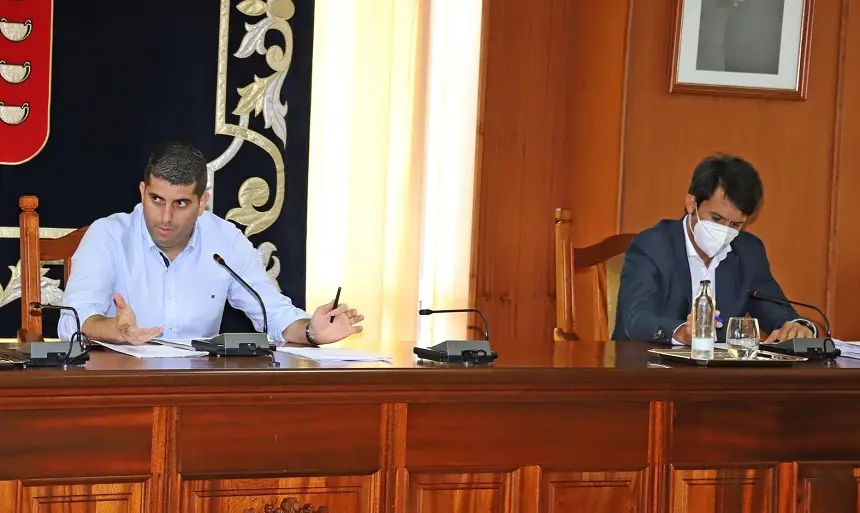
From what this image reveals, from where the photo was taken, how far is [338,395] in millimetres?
2162

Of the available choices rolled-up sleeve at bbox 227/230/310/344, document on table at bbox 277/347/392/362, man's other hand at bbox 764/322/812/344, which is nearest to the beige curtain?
rolled-up sleeve at bbox 227/230/310/344

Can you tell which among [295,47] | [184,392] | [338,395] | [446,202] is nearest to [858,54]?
[446,202]

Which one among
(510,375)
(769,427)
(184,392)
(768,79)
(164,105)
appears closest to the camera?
(184,392)

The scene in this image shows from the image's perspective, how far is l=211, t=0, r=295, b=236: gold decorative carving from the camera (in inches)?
153

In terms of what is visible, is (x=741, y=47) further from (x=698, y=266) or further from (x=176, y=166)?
(x=176, y=166)

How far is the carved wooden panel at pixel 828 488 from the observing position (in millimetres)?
2494

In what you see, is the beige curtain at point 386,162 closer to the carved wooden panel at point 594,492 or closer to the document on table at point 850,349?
the document on table at point 850,349

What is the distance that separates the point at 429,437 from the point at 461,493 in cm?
14

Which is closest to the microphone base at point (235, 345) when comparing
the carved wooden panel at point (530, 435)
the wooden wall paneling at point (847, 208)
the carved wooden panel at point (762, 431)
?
the carved wooden panel at point (530, 435)

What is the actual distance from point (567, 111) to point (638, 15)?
0.48 metres

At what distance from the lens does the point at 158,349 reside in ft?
7.81

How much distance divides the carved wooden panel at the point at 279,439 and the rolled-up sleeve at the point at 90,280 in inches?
A: 29.5

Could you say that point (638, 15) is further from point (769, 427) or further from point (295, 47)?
point (769, 427)

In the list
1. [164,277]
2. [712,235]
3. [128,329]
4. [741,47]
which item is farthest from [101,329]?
[741,47]
